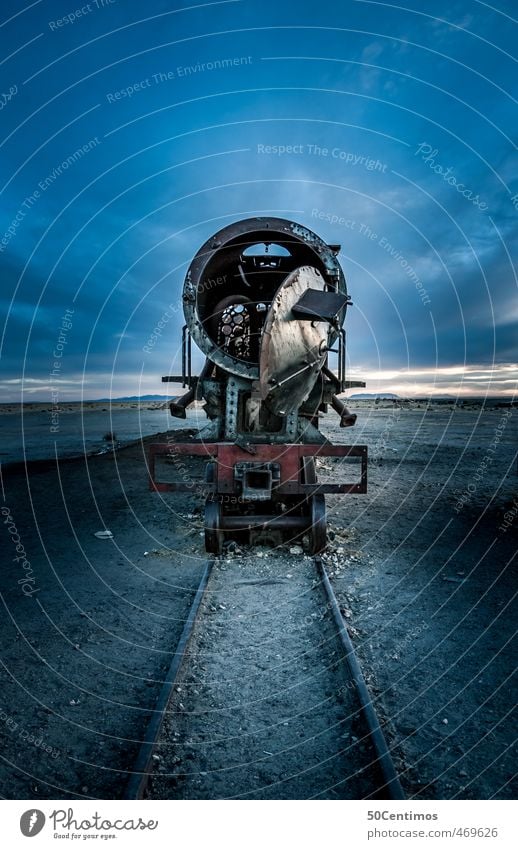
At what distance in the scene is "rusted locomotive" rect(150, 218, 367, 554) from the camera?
17.0ft

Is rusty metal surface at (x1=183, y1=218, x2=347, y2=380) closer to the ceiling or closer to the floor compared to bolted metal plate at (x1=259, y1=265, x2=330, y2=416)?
closer to the ceiling

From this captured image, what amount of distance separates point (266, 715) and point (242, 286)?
6028 millimetres

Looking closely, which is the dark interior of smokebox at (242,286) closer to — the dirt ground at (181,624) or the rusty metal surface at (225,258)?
the rusty metal surface at (225,258)

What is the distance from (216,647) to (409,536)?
156 inches

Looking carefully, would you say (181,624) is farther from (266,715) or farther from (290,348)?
(290,348)

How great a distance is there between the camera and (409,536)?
6840 mm

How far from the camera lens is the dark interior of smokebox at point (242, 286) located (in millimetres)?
6414

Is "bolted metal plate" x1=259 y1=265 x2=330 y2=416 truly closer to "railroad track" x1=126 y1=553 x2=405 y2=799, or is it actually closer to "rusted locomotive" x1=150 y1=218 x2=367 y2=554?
"rusted locomotive" x1=150 y1=218 x2=367 y2=554

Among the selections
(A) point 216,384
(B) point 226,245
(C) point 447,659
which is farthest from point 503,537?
(B) point 226,245

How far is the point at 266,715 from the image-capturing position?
121 inches

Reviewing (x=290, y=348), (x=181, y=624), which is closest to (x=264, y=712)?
(x=181, y=624)

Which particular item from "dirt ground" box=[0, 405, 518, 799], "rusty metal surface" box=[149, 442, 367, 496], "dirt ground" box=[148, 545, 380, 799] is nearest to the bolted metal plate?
"rusty metal surface" box=[149, 442, 367, 496]

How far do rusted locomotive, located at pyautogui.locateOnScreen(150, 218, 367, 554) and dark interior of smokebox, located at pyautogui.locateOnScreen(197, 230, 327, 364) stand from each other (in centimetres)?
2
